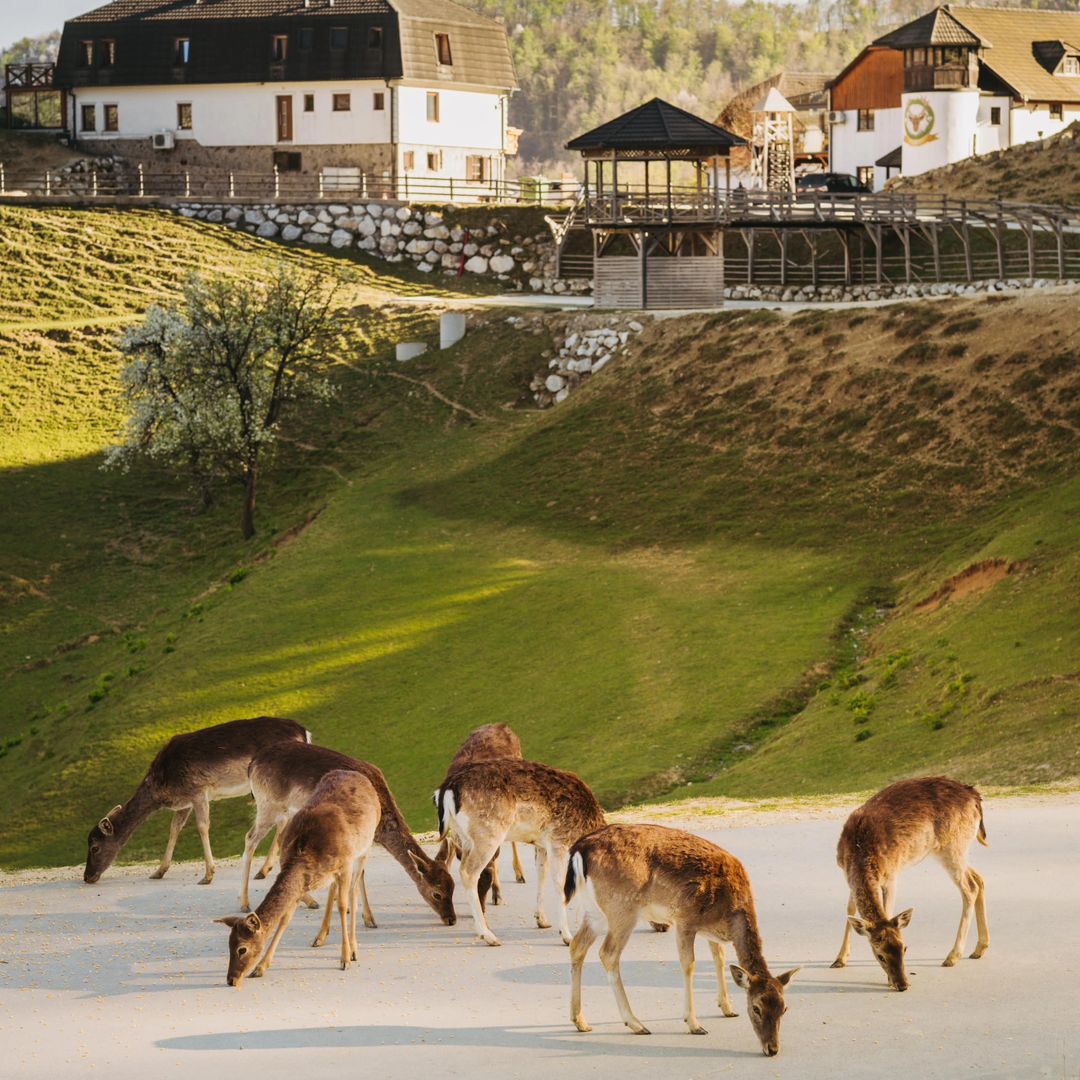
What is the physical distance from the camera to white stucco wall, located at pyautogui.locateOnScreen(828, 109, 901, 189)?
110 meters

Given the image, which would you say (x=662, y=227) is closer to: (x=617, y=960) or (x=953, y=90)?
(x=953, y=90)

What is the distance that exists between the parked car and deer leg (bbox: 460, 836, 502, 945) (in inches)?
3521

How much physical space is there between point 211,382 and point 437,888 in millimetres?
46549

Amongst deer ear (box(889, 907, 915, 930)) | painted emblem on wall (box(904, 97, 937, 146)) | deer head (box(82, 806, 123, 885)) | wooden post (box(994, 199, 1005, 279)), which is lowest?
deer head (box(82, 806, 123, 885))

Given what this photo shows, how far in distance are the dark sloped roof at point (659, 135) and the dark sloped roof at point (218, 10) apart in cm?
3069

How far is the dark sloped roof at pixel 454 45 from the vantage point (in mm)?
96000

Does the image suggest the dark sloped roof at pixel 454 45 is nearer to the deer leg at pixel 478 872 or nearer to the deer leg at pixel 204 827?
the deer leg at pixel 204 827

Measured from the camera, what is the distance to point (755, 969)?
14.4 metres

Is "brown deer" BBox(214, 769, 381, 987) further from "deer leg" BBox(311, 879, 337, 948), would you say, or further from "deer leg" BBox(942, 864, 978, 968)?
"deer leg" BBox(942, 864, 978, 968)

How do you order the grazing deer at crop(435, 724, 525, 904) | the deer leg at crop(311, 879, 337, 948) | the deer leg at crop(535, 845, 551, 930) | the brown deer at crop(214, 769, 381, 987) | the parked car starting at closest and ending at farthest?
the brown deer at crop(214, 769, 381, 987) < the deer leg at crop(311, 879, 337, 948) < the deer leg at crop(535, 845, 551, 930) < the grazing deer at crop(435, 724, 525, 904) < the parked car

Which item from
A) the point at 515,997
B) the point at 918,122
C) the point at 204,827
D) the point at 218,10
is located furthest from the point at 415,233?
the point at 515,997

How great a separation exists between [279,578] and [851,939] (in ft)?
116

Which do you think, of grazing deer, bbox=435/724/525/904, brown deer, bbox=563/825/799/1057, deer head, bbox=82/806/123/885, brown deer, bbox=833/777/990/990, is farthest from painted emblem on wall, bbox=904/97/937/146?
brown deer, bbox=563/825/799/1057

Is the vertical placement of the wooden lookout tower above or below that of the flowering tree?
above
